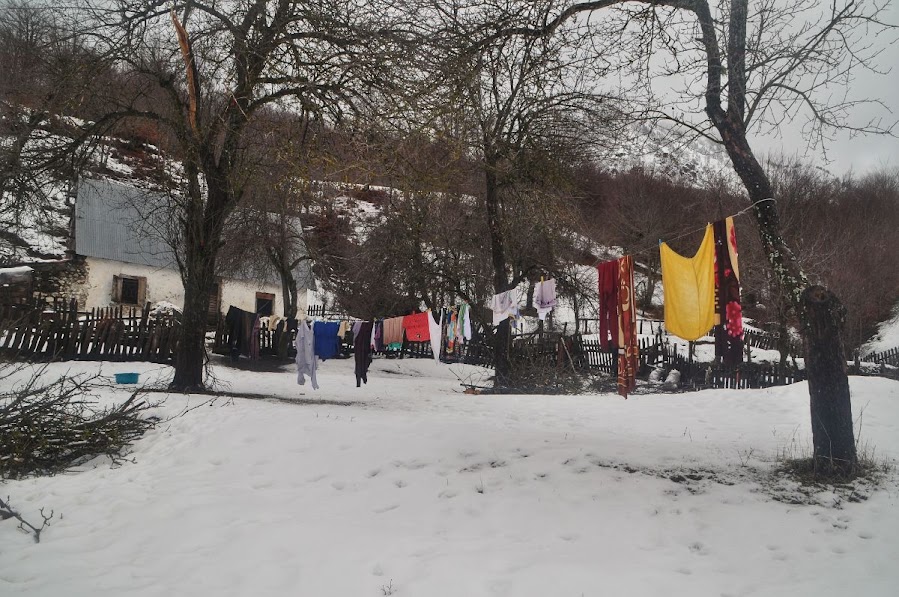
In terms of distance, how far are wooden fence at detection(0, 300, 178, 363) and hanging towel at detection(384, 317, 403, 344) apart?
20.3 feet

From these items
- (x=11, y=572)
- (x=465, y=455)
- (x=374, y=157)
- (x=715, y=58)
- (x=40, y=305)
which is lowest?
(x=11, y=572)

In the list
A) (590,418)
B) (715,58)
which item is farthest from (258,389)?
(715,58)

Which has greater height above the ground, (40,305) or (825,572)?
(40,305)

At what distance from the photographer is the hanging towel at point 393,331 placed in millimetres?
13688

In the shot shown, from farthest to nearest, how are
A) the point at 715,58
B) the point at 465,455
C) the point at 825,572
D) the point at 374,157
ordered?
the point at 374,157
the point at 465,455
the point at 715,58
the point at 825,572

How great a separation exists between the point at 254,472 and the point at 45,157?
21.3ft

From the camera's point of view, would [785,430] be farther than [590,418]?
No

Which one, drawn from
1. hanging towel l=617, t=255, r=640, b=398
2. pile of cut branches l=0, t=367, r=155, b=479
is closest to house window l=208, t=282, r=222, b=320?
pile of cut branches l=0, t=367, r=155, b=479

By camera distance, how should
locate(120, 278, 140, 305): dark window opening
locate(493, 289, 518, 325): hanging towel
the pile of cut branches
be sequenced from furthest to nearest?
locate(120, 278, 140, 305): dark window opening < locate(493, 289, 518, 325): hanging towel < the pile of cut branches

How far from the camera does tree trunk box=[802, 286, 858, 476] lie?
5.86 metres

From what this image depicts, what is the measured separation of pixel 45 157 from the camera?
9344mm

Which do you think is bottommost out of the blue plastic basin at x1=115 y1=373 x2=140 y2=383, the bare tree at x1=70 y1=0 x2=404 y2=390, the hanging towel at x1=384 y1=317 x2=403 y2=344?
the blue plastic basin at x1=115 y1=373 x2=140 y2=383

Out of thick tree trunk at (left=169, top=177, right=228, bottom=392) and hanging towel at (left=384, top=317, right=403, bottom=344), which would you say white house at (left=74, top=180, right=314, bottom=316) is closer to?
hanging towel at (left=384, top=317, right=403, bottom=344)

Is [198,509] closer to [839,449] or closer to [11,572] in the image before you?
[11,572]
